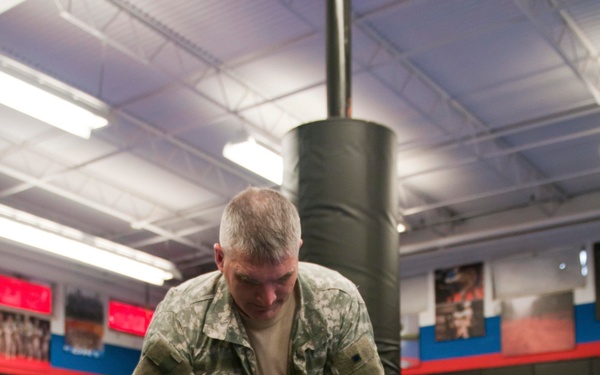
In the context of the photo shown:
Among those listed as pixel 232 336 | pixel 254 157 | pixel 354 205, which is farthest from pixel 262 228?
pixel 254 157

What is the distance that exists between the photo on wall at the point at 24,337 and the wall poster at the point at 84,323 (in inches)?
15.3

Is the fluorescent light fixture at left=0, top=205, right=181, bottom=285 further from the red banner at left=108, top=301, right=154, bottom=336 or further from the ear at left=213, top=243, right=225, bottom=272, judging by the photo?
the ear at left=213, top=243, right=225, bottom=272

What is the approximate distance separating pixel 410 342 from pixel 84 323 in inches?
189

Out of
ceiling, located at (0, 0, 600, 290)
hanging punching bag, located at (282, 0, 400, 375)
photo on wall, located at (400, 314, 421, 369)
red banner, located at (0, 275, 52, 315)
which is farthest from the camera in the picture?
photo on wall, located at (400, 314, 421, 369)

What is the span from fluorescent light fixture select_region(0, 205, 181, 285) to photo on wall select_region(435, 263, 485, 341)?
3.71 metres

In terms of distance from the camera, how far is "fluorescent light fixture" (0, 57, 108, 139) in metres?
6.41

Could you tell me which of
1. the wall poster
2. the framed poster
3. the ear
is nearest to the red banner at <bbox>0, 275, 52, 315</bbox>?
the wall poster

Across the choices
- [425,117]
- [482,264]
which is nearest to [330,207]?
[425,117]

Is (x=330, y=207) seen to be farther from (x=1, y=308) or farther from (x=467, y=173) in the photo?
(x=1, y=308)

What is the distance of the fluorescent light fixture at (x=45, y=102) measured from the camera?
252 inches

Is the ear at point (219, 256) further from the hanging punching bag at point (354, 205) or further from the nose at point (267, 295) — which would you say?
the hanging punching bag at point (354, 205)

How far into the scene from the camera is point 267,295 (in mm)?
1953

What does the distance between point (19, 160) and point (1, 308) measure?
261 cm

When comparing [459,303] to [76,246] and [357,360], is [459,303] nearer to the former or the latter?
[76,246]
